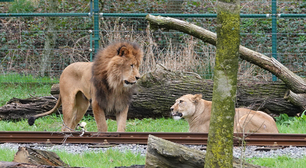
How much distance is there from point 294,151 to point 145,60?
663 cm

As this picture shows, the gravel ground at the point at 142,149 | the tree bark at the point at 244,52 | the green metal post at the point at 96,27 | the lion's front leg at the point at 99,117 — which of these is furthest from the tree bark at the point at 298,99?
the green metal post at the point at 96,27

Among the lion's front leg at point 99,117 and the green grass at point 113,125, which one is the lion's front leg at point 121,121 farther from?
the green grass at point 113,125

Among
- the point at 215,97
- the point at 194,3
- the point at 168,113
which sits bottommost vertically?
the point at 168,113

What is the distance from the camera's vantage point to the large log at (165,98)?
8242mm

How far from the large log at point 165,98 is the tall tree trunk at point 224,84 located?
5.43 metres

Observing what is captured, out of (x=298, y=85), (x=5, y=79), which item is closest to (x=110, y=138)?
(x=298, y=85)

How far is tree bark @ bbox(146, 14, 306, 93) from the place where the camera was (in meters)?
6.77

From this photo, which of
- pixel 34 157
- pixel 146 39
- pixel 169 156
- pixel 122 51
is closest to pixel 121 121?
pixel 122 51

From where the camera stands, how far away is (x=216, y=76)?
9.50ft

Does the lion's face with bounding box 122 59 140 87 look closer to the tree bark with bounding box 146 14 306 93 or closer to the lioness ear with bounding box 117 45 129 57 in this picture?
the lioness ear with bounding box 117 45 129 57

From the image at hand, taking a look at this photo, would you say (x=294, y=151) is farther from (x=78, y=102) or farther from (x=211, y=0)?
(x=211, y=0)

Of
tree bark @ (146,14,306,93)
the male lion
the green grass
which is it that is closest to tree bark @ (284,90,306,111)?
tree bark @ (146,14,306,93)

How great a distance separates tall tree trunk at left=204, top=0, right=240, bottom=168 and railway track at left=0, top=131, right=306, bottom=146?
2707 mm

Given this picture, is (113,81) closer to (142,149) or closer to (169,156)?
(142,149)
